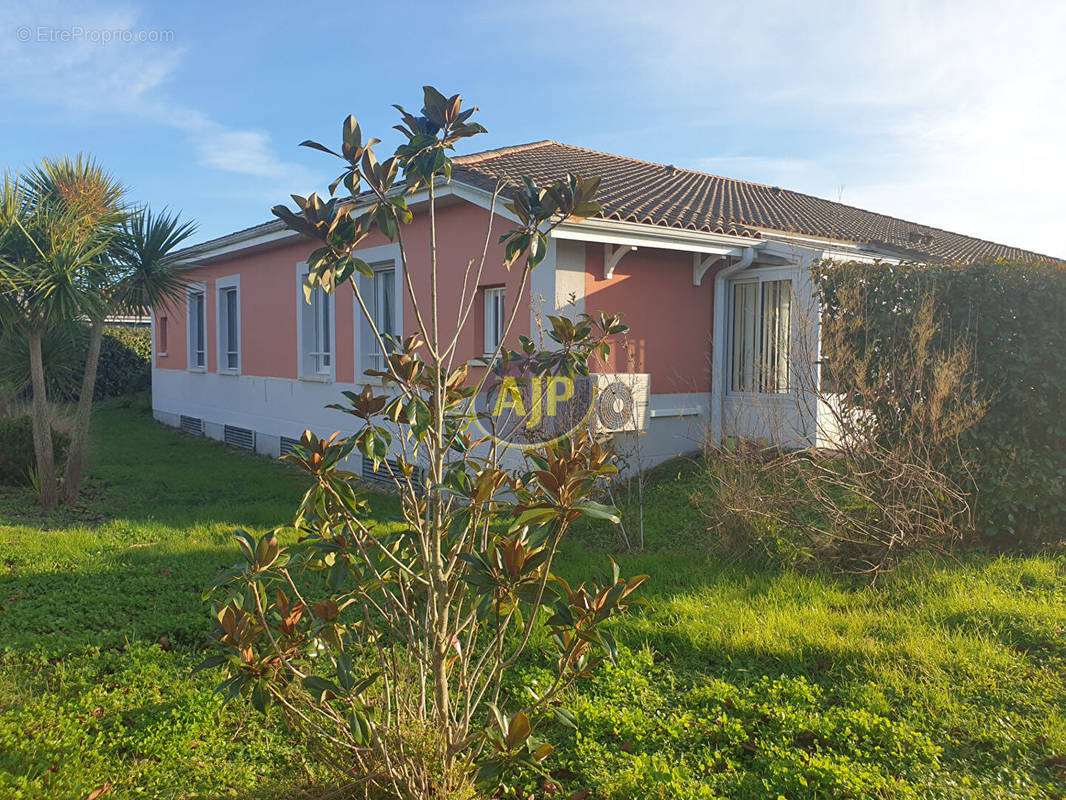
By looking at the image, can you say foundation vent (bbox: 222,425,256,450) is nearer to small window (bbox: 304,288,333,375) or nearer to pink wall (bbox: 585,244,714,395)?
small window (bbox: 304,288,333,375)

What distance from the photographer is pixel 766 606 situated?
17.0 ft

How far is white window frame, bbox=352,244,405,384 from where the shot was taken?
36.3 feet

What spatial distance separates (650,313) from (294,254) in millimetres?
7010

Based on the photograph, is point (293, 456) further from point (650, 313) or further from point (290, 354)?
point (290, 354)

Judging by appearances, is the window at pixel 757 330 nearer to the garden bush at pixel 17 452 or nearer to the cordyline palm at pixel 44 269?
the cordyline palm at pixel 44 269

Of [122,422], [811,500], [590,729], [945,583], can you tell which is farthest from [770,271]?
[122,422]

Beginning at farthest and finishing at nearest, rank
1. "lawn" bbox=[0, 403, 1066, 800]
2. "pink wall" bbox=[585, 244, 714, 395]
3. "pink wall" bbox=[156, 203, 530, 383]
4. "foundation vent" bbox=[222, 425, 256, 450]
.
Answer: "foundation vent" bbox=[222, 425, 256, 450] → "pink wall" bbox=[156, 203, 530, 383] → "pink wall" bbox=[585, 244, 714, 395] → "lawn" bbox=[0, 403, 1066, 800]

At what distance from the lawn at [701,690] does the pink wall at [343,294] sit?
9.72 ft

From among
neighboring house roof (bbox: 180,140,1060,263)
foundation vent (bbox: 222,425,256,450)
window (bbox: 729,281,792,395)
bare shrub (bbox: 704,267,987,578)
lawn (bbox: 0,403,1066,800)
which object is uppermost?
neighboring house roof (bbox: 180,140,1060,263)

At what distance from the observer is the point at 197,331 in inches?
722

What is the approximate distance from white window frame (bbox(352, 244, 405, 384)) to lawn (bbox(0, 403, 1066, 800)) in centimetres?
525

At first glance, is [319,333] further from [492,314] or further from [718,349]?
[718,349]

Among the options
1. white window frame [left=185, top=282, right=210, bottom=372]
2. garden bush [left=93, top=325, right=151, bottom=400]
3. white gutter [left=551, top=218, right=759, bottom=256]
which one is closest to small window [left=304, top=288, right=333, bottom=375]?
white window frame [left=185, top=282, right=210, bottom=372]

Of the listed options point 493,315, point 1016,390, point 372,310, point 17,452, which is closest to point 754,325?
point 493,315
